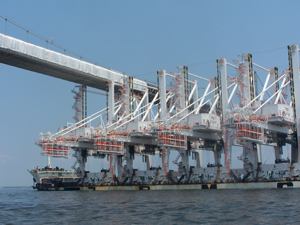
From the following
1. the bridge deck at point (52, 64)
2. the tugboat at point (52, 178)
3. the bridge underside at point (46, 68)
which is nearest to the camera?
the bridge deck at point (52, 64)

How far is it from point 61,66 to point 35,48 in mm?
6205

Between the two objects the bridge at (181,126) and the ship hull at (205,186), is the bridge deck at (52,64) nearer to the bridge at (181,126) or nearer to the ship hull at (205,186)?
the bridge at (181,126)

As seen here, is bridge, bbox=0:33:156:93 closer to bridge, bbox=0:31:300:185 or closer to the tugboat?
bridge, bbox=0:31:300:185

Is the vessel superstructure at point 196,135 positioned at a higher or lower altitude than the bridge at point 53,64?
lower

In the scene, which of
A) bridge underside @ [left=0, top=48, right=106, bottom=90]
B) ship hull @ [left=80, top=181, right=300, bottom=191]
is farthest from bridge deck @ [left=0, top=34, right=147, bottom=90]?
ship hull @ [left=80, top=181, right=300, bottom=191]

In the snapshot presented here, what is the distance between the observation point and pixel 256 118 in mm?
63625

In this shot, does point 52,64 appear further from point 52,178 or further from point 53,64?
point 52,178

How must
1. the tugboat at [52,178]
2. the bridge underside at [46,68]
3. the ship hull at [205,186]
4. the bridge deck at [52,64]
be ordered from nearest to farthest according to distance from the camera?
the ship hull at [205,186] → the bridge deck at [52,64] → the bridge underside at [46,68] → the tugboat at [52,178]

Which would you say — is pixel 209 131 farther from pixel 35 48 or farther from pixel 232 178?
pixel 35 48

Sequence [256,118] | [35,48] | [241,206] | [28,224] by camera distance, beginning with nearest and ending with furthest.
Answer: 1. [28,224]
2. [241,206]
3. [256,118]
4. [35,48]

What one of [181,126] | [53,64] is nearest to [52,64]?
[53,64]

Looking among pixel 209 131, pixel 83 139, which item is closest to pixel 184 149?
pixel 209 131

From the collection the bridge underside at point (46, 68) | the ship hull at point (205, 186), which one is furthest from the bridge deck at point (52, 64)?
the ship hull at point (205, 186)

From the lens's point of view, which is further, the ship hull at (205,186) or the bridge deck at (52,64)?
the bridge deck at (52,64)
